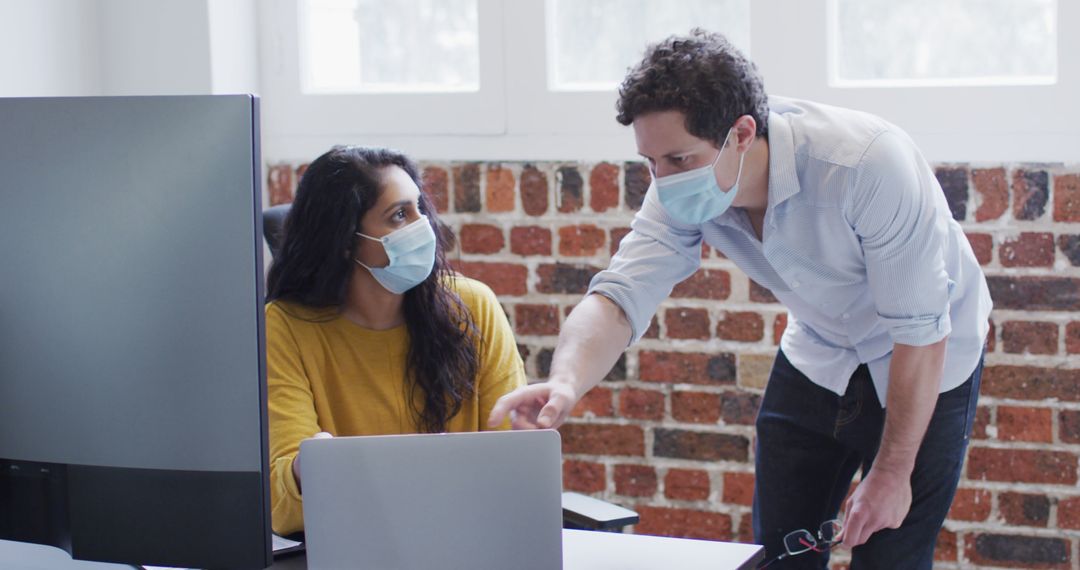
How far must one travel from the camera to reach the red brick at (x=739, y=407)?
2438 mm

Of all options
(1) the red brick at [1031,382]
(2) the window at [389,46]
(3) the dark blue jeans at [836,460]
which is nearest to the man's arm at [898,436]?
(3) the dark blue jeans at [836,460]

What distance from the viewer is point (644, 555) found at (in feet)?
4.16

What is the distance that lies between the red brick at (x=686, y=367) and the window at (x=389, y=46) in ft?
2.47

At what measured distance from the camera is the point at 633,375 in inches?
98.9

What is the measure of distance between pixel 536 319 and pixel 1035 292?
3.45 feet

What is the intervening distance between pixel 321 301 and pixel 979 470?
140 centimetres

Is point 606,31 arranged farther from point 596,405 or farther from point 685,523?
point 685,523

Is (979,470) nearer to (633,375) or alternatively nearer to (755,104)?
(633,375)

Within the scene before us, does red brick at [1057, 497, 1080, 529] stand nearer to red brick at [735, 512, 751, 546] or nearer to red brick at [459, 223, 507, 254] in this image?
red brick at [735, 512, 751, 546]

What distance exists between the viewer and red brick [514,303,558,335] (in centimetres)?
254

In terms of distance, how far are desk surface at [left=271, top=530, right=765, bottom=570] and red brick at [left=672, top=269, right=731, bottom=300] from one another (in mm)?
1155

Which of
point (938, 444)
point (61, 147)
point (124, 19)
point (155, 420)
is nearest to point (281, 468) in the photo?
point (155, 420)

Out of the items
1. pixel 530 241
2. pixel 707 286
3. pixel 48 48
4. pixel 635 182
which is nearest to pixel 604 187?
pixel 635 182

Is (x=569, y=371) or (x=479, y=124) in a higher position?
(x=479, y=124)
